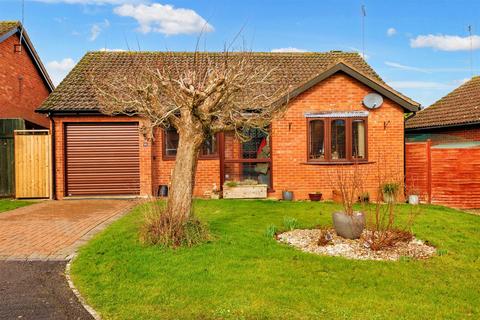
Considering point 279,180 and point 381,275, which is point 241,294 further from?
point 279,180

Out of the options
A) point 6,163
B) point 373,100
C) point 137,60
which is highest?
point 137,60

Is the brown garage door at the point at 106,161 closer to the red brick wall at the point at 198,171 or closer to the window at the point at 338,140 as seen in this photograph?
the red brick wall at the point at 198,171

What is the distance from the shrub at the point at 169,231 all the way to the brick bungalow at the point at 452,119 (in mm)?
12511

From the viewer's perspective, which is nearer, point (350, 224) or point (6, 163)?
point (350, 224)

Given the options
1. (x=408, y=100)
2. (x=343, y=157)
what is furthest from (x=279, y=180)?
(x=408, y=100)

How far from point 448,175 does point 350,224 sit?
7.59 meters

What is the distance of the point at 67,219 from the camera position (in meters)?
9.68

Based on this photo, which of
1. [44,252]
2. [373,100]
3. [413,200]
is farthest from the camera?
[373,100]

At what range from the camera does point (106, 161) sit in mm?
13906

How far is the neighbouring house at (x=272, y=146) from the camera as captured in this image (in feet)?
44.2

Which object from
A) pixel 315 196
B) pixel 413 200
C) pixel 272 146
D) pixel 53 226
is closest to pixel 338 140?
pixel 315 196

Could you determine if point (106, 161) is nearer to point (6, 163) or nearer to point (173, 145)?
point (173, 145)

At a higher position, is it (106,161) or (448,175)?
(106,161)

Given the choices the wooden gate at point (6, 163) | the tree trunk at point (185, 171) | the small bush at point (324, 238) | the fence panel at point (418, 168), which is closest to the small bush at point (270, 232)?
the small bush at point (324, 238)
